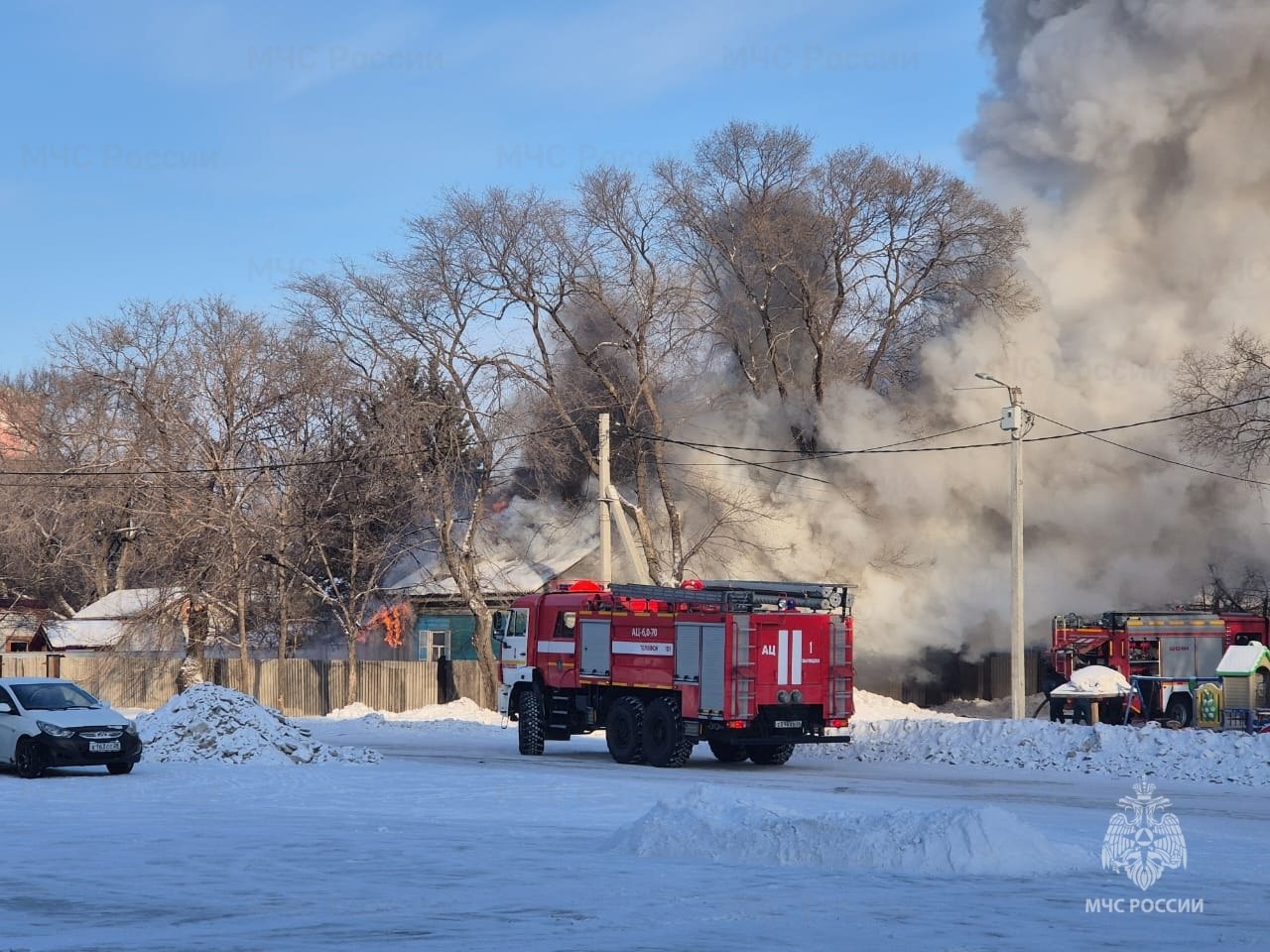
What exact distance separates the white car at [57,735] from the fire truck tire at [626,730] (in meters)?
7.29

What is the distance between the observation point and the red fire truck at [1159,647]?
3428 centimetres

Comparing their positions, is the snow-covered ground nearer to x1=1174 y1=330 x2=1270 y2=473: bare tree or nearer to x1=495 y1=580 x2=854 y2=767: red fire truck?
x1=495 y1=580 x2=854 y2=767: red fire truck

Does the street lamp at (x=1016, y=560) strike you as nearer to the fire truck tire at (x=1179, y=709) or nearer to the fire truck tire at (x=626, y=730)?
the fire truck tire at (x=1179, y=709)

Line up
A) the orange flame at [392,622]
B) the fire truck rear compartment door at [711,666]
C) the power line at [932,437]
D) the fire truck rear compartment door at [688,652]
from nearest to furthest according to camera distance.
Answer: the fire truck rear compartment door at [711,666]
the fire truck rear compartment door at [688,652]
the power line at [932,437]
the orange flame at [392,622]

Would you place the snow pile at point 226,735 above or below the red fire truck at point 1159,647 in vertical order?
below

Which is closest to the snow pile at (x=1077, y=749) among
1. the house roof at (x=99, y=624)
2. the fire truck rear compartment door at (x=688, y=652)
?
the fire truck rear compartment door at (x=688, y=652)

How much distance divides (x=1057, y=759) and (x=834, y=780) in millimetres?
4582

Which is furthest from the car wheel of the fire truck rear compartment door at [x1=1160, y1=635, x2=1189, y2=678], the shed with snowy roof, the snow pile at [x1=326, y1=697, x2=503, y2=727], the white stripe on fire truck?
the fire truck rear compartment door at [x1=1160, y1=635, x2=1189, y2=678]

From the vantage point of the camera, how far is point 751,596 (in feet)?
76.0

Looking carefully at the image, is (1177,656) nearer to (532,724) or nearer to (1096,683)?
(1096,683)

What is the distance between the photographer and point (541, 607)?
2661 centimetres

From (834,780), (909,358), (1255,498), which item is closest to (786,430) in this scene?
(909,358)

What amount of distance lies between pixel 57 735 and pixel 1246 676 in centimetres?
2227

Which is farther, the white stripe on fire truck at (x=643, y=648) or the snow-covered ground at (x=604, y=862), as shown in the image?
the white stripe on fire truck at (x=643, y=648)
